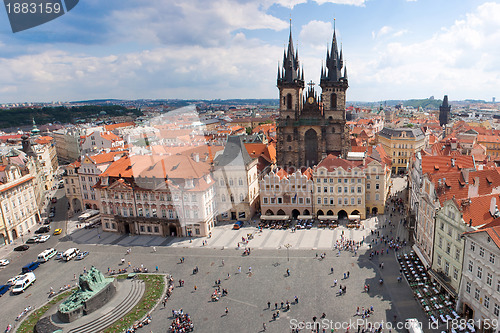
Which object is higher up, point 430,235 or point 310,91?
point 310,91

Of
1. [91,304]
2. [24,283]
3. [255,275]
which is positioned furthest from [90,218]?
[255,275]

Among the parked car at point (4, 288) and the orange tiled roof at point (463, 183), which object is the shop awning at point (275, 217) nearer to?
the orange tiled roof at point (463, 183)

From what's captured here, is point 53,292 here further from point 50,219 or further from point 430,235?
point 430,235

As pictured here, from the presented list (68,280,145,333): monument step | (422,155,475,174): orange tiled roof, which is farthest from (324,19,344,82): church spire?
(68,280,145,333): monument step

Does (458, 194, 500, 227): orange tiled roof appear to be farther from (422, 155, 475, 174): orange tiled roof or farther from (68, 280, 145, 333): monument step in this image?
(68, 280, 145, 333): monument step

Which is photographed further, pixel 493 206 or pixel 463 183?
pixel 463 183

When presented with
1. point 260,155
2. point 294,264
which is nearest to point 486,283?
point 294,264

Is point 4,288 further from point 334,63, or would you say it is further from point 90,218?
point 334,63
